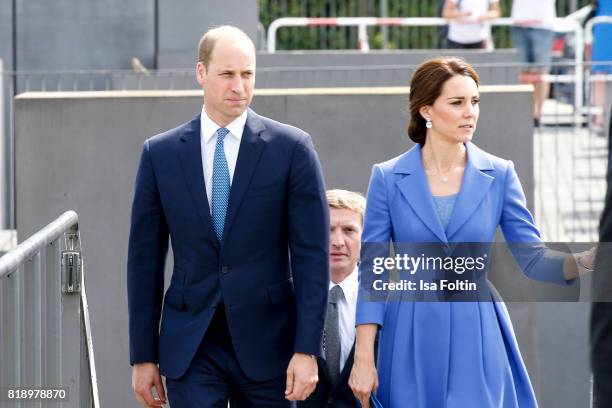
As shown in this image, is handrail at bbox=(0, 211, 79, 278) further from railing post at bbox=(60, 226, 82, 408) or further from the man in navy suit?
the man in navy suit

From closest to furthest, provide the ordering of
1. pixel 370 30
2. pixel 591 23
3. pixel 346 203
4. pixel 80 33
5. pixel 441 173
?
pixel 441 173
pixel 346 203
pixel 80 33
pixel 591 23
pixel 370 30

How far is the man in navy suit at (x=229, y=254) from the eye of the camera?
5.02 metres

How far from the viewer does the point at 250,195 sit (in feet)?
16.6

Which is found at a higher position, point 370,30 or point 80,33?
point 370,30

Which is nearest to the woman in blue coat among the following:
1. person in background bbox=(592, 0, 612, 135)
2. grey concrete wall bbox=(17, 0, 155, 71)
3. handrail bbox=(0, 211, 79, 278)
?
handrail bbox=(0, 211, 79, 278)

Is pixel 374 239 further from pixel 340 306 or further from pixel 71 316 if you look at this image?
pixel 71 316

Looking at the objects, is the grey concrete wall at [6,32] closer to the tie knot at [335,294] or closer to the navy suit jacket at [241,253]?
the tie knot at [335,294]

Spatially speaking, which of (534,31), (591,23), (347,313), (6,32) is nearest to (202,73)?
(347,313)

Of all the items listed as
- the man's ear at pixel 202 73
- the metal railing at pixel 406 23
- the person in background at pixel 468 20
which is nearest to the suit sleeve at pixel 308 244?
the man's ear at pixel 202 73

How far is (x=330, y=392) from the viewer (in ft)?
18.1

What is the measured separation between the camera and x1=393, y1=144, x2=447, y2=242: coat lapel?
5.02 m

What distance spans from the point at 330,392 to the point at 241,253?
0.82 meters

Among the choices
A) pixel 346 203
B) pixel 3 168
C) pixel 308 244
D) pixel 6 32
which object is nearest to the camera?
pixel 308 244

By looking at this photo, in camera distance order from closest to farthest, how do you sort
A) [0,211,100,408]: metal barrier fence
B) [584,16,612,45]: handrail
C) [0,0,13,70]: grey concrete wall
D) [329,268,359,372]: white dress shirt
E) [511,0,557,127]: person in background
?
[0,211,100,408]: metal barrier fence
[329,268,359,372]: white dress shirt
[584,16,612,45]: handrail
[0,0,13,70]: grey concrete wall
[511,0,557,127]: person in background
